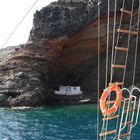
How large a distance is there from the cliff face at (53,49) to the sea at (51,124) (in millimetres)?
8472

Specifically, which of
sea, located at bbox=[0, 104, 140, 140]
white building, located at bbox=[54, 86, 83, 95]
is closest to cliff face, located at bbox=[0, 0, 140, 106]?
white building, located at bbox=[54, 86, 83, 95]

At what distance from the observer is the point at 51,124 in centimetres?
4875

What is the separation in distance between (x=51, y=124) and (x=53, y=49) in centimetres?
2941

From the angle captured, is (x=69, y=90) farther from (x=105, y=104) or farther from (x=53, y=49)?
(x=105, y=104)

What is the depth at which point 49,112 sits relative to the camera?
59.6 m

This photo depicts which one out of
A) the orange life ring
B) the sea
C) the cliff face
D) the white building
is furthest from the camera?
the white building

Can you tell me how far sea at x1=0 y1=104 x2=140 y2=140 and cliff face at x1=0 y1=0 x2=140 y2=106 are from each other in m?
8.47

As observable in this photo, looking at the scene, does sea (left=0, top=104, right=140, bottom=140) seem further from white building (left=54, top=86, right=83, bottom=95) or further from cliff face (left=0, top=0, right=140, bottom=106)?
white building (left=54, top=86, right=83, bottom=95)

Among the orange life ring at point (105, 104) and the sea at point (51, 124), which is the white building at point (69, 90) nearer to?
the sea at point (51, 124)

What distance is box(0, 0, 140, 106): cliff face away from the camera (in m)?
71.1

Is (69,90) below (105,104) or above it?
below

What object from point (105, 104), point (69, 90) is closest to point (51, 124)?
point (69, 90)

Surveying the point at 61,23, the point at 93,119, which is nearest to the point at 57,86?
the point at 61,23

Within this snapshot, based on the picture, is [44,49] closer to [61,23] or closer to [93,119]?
[61,23]
